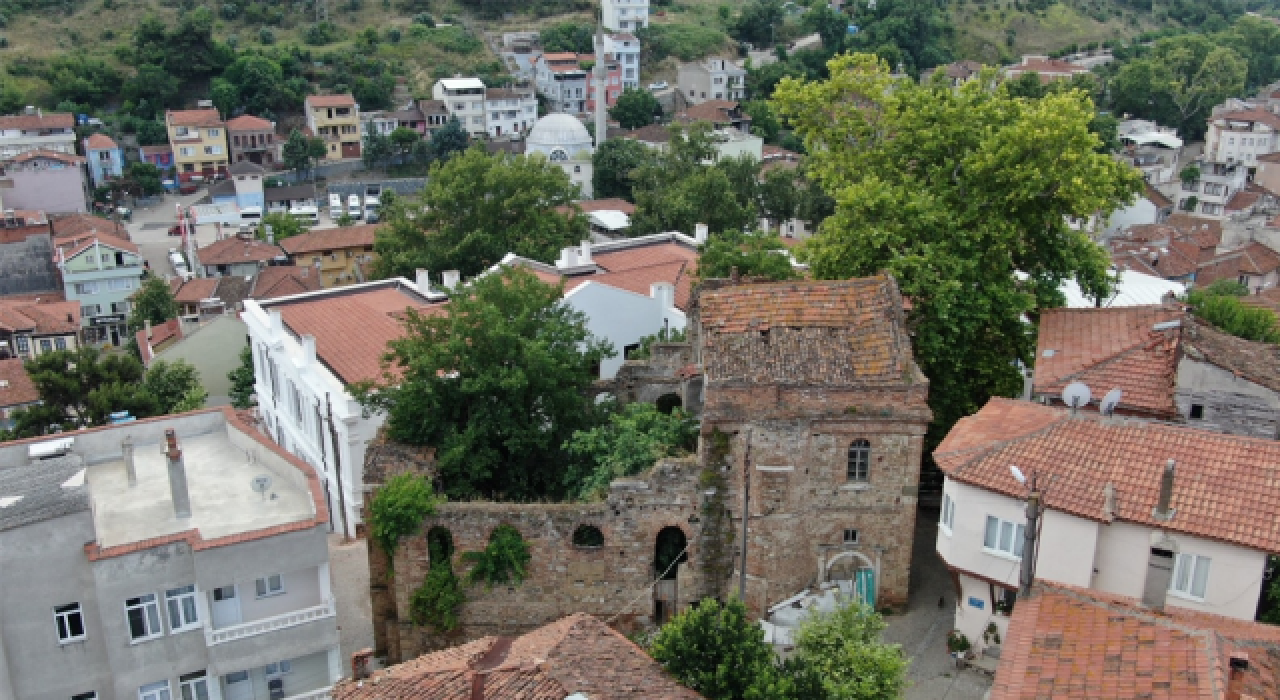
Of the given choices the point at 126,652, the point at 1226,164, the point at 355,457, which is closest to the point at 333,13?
the point at 1226,164

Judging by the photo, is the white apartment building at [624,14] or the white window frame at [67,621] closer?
the white window frame at [67,621]

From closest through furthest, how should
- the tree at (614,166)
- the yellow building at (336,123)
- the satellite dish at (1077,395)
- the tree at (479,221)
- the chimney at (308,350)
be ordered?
the satellite dish at (1077,395) → the chimney at (308,350) → the tree at (479,221) → the tree at (614,166) → the yellow building at (336,123)

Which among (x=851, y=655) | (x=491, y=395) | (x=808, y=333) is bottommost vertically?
(x=851, y=655)

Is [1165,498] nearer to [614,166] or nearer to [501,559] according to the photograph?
[501,559]

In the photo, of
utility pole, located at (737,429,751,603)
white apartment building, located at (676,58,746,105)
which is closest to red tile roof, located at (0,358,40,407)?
utility pole, located at (737,429,751,603)

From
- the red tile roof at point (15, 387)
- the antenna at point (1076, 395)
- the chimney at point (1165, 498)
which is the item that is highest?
the antenna at point (1076, 395)

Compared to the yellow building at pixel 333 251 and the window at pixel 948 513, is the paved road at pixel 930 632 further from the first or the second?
the yellow building at pixel 333 251

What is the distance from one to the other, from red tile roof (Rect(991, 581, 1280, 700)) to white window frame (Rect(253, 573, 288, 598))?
14.3m

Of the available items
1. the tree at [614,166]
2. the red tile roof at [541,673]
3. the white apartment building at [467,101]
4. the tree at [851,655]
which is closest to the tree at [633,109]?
the white apartment building at [467,101]

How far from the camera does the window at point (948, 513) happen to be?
22.2 meters

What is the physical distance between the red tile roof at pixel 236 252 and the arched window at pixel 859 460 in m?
66.4

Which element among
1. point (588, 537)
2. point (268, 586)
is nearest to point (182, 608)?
point (268, 586)

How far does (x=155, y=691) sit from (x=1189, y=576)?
66.1ft

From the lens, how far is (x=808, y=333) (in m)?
24.9
